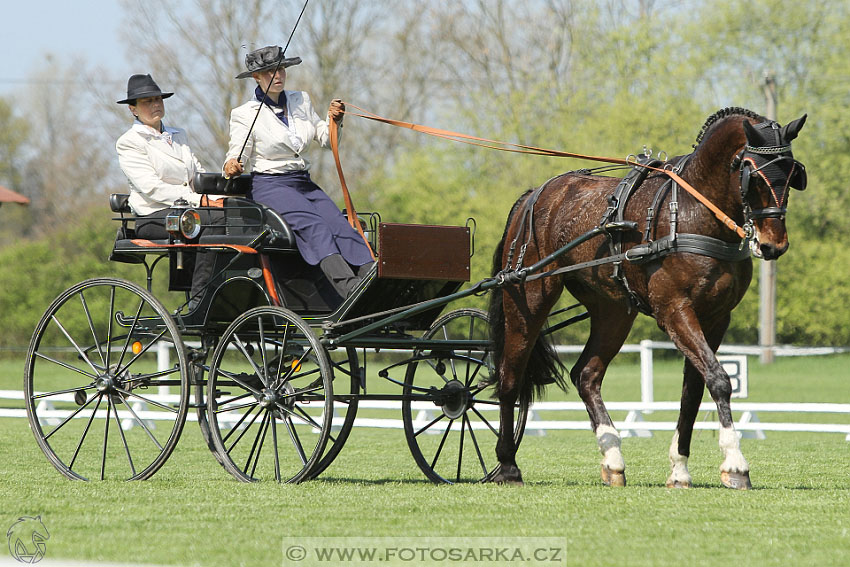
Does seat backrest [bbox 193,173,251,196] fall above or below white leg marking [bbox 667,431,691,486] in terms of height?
above

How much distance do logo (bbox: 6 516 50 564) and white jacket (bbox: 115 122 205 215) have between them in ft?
9.11

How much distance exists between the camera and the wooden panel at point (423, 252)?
6.89m

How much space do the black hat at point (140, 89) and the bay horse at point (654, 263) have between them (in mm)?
2456

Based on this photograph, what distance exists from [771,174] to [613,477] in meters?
1.96

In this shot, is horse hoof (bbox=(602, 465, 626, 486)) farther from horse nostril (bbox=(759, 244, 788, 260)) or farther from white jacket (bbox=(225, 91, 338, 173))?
white jacket (bbox=(225, 91, 338, 173))

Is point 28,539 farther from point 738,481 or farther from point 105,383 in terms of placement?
point 738,481

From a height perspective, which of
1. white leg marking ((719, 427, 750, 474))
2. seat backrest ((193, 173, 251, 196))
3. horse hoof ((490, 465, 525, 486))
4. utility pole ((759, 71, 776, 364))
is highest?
seat backrest ((193, 173, 251, 196))

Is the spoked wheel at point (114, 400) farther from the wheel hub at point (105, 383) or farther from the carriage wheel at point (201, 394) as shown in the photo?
the carriage wheel at point (201, 394)

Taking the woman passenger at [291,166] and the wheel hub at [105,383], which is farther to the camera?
the wheel hub at [105,383]

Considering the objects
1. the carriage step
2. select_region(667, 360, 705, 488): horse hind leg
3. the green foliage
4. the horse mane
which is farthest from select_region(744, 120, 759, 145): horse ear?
the green foliage

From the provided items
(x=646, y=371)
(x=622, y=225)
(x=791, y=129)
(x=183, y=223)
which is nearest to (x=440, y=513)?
(x=622, y=225)

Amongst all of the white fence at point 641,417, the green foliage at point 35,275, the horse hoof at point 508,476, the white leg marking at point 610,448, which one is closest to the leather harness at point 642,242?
the white leg marking at point 610,448

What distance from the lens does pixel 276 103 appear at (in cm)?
766

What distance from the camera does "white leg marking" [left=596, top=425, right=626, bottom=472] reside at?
6.99 meters
